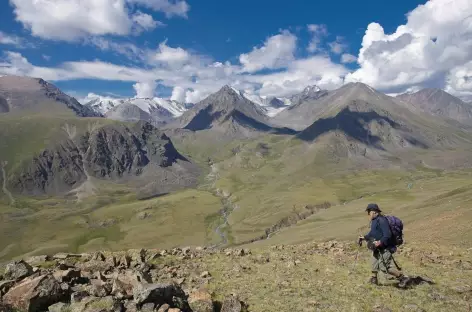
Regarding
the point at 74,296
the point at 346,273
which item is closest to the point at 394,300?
the point at 346,273

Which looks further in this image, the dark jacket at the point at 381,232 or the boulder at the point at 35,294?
the dark jacket at the point at 381,232

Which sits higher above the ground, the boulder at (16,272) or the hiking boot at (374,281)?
the boulder at (16,272)

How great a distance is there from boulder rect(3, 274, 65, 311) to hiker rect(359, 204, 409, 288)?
1592 centimetres

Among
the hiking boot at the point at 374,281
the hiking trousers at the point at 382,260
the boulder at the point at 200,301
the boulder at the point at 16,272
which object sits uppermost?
the boulder at the point at 16,272

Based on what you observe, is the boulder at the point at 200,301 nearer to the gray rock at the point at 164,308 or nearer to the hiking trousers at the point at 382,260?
the gray rock at the point at 164,308

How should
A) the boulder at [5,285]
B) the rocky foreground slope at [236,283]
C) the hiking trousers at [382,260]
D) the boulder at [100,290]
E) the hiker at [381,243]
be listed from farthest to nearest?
1. the hiking trousers at [382,260]
2. the hiker at [381,243]
3. the boulder at [5,285]
4. the boulder at [100,290]
5. the rocky foreground slope at [236,283]

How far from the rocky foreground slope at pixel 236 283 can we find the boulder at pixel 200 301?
0.05 meters

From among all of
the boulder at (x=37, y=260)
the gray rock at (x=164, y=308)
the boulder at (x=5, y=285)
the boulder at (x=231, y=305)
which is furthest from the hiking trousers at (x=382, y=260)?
the boulder at (x=37, y=260)

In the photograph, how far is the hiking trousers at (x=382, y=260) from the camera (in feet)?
67.7

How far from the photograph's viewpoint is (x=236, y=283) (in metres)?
23.5

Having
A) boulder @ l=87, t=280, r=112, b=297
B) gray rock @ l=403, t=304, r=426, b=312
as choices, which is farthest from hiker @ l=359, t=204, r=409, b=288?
boulder @ l=87, t=280, r=112, b=297

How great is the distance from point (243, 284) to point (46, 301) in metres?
11.1

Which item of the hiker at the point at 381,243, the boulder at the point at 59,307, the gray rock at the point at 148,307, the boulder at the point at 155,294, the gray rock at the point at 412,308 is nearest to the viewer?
the gray rock at the point at 148,307

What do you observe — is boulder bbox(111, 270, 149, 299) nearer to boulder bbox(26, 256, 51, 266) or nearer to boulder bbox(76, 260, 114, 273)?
boulder bbox(76, 260, 114, 273)
